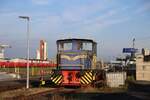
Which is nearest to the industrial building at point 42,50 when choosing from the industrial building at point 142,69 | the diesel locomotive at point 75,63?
the industrial building at point 142,69

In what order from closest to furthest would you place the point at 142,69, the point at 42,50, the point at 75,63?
the point at 75,63 < the point at 142,69 < the point at 42,50

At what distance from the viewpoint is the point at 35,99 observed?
1888cm

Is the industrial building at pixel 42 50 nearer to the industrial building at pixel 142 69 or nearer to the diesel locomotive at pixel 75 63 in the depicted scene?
the industrial building at pixel 142 69

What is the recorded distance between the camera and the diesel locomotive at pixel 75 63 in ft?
94.1

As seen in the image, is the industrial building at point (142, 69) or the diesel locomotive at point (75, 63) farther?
the industrial building at point (142, 69)

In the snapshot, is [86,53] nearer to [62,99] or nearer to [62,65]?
[62,65]

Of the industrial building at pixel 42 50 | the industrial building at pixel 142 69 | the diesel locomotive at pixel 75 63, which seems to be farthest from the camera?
the industrial building at pixel 42 50

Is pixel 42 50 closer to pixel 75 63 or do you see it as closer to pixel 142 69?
pixel 142 69

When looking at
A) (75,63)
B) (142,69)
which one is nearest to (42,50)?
(142,69)

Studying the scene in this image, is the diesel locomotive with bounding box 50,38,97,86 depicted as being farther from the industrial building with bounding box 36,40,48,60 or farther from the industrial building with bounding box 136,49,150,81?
the industrial building with bounding box 36,40,48,60

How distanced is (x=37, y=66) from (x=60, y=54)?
153ft

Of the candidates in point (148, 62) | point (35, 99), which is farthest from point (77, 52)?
point (148, 62)

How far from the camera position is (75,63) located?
97.3 ft

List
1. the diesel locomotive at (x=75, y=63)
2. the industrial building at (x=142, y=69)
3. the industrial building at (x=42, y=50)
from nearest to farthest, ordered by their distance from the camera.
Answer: the diesel locomotive at (x=75, y=63) < the industrial building at (x=142, y=69) < the industrial building at (x=42, y=50)
